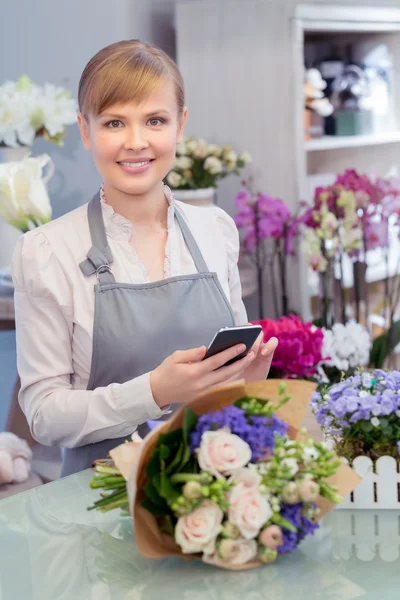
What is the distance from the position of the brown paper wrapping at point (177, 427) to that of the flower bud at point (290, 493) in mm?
73

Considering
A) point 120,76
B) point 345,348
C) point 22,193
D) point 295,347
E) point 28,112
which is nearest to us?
point 120,76

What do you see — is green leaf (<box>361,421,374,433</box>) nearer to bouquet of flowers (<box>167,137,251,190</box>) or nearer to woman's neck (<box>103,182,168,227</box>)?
woman's neck (<box>103,182,168,227</box>)

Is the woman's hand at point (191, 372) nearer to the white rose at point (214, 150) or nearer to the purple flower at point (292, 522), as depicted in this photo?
the purple flower at point (292, 522)

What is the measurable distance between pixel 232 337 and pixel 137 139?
1.54 feet

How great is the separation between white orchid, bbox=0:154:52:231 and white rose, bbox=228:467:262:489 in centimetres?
170

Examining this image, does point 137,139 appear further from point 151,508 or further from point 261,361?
point 151,508

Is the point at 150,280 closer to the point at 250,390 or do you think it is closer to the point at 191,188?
the point at 250,390

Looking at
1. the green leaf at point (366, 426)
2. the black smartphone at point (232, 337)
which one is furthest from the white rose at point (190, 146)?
the green leaf at point (366, 426)

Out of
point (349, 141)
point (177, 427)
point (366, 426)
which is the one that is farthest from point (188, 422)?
point (349, 141)

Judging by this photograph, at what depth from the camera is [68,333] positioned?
5.38 feet

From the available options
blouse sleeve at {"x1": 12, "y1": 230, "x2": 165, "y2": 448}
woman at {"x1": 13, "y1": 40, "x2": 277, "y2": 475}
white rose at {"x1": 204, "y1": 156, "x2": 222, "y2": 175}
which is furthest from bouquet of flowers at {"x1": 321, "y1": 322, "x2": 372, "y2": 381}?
blouse sleeve at {"x1": 12, "y1": 230, "x2": 165, "y2": 448}

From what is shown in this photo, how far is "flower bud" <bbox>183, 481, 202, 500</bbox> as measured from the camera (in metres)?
1.02

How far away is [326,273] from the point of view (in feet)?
10.3

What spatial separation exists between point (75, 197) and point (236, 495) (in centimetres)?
251
